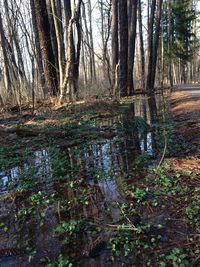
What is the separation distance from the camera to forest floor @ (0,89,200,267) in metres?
2.19

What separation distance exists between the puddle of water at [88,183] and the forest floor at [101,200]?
1 cm

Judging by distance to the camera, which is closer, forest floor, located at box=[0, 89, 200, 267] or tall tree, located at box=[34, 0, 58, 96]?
forest floor, located at box=[0, 89, 200, 267]

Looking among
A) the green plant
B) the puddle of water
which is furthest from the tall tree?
the green plant

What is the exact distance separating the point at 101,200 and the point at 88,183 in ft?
1.72

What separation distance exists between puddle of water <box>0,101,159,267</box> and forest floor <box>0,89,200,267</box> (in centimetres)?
1

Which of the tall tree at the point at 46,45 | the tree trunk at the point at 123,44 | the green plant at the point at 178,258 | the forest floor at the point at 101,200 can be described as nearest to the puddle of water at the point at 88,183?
the forest floor at the point at 101,200

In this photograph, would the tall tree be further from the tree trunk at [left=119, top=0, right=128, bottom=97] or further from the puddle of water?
the puddle of water

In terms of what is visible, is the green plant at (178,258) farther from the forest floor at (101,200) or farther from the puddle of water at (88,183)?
the puddle of water at (88,183)

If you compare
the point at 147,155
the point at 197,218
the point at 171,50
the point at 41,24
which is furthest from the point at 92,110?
the point at 171,50

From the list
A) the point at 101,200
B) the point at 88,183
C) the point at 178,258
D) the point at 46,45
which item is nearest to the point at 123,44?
the point at 46,45

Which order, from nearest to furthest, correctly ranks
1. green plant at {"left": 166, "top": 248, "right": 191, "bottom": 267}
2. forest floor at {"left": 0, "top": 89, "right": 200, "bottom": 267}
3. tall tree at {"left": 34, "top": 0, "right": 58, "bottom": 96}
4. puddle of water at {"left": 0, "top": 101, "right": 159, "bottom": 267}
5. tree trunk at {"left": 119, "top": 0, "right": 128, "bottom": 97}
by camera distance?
green plant at {"left": 166, "top": 248, "right": 191, "bottom": 267}
forest floor at {"left": 0, "top": 89, "right": 200, "bottom": 267}
puddle of water at {"left": 0, "top": 101, "right": 159, "bottom": 267}
tall tree at {"left": 34, "top": 0, "right": 58, "bottom": 96}
tree trunk at {"left": 119, "top": 0, "right": 128, "bottom": 97}

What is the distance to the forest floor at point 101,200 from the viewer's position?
2.19m

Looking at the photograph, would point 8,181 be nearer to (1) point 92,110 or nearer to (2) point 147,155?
(2) point 147,155

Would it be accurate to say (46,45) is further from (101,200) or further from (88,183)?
(101,200)
